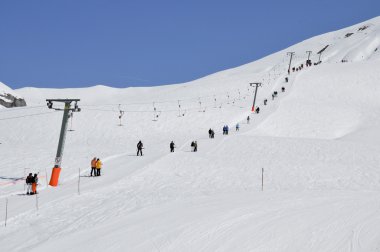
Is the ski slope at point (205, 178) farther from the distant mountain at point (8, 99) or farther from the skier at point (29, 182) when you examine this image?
the distant mountain at point (8, 99)

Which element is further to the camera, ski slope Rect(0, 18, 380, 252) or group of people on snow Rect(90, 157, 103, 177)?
group of people on snow Rect(90, 157, 103, 177)

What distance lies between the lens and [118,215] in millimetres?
16797

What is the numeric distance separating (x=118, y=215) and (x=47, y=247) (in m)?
3.78

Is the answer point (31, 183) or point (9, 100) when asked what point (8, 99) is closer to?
point (9, 100)

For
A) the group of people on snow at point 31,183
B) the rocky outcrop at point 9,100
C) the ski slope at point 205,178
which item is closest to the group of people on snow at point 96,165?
the ski slope at point 205,178

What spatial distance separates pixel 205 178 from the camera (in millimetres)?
24672

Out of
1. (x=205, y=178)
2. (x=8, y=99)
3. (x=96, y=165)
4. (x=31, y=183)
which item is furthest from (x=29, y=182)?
(x=8, y=99)

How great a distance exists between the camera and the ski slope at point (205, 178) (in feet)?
42.7

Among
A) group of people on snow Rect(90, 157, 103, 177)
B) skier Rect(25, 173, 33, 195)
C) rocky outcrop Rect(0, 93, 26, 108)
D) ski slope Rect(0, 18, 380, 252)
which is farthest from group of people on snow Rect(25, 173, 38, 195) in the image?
rocky outcrop Rect(0, 93, 26, 108)

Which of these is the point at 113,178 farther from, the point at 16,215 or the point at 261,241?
the point at 261,241

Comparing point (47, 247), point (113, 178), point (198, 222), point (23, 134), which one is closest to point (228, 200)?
point (198, 222)

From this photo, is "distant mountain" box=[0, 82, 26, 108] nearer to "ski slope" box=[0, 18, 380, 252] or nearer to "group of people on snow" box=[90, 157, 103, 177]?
"ski slope" box=[0, 18, 380, 252]

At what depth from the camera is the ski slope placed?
42.7ft

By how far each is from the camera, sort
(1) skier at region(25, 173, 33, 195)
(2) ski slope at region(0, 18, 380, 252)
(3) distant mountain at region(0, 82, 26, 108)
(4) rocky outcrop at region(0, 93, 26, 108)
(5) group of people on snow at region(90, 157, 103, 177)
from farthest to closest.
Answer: (3) distant mountain at region(0, 82, 26, 108) < (4) rocky outcrop at region(0, 93, 26, 108) < (5) group of people on snow at region(90, 157, 103, 177) < (1) skier at region(25, 173, 33, 195) < (2) ski slope at region(0, 18, 380, 252)
